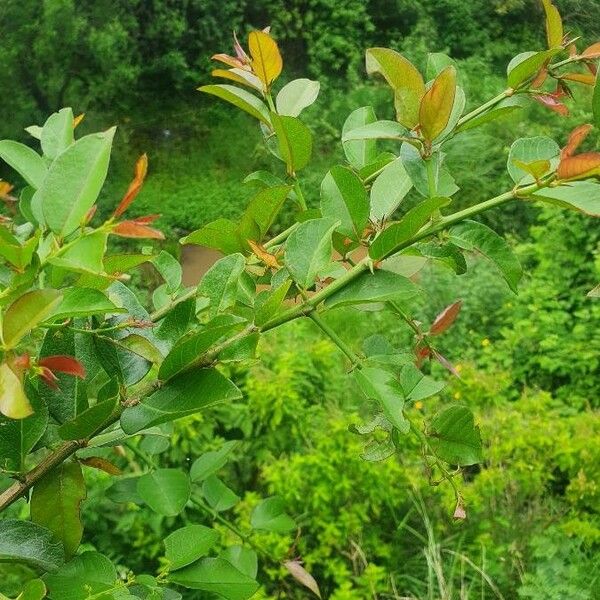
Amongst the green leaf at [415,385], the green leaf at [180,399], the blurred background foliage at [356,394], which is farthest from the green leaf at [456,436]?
the blurred background foliage at [356,394]

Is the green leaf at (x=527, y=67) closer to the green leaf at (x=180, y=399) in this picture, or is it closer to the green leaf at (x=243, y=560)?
the green leaf at (x=180, y=399)

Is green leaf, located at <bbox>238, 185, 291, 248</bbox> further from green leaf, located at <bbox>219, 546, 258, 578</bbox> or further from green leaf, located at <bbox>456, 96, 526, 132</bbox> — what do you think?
green leaf, located at <bbox>219, 546, 258, 578</bbox>

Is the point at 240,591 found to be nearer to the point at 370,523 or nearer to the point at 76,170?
the point at 76,170

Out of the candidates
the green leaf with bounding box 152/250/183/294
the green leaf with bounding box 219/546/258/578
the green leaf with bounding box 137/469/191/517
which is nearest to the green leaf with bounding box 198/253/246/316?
the green leaf with bounding box 152/250/183/294

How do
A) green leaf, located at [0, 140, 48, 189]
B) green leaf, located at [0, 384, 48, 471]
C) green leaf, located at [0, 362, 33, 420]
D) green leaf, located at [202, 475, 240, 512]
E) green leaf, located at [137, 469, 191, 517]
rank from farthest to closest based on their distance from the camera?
1. green leaf, located at [202, 475, 240, 512]
2. green leaf, located at [137, 469, 191, 517]
3. green leaf, located at [0, 140, 48, 189]
4. green leaf, located at [0, 384, 48, 471]
5. green leaf, located at [0, 362, 33, 420]

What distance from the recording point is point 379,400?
384 mm

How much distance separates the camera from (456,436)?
16.7 inches

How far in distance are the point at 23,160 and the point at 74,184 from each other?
180mm

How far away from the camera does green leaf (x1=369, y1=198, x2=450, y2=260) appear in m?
0.34

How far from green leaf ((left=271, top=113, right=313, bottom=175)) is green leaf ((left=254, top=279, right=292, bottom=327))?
92 mm

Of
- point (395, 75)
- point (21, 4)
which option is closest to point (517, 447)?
point (395, 75)

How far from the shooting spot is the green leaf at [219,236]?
1.41 ft

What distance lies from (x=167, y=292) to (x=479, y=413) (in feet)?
6.17

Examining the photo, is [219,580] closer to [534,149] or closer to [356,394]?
[534,149]
